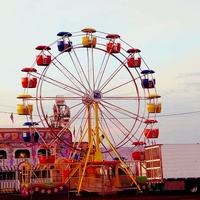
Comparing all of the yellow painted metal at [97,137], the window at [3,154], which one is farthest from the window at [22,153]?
the yellow painted metal at [97,137]

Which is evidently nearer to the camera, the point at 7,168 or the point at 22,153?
the point at 7,168

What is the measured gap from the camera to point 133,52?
42500mm

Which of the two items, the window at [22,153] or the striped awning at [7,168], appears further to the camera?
the window at [22,153]

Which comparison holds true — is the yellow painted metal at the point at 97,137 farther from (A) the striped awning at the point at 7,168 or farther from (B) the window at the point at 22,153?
(B) the window at the point at 22,153

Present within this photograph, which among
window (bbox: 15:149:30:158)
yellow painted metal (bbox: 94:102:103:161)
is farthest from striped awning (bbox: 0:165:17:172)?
yellow painted metal (bbox: 94:102:103:161)

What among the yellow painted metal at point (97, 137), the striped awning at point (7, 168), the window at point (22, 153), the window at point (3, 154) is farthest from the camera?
the window at point (22, 153)

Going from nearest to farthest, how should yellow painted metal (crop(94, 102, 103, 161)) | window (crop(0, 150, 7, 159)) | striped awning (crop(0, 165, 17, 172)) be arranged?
yellow painted metal (crop(94, 102, 103, 161)), striped awning (crop(0, 165, 17, 172)), window (crop(0, 150, 7, 159))

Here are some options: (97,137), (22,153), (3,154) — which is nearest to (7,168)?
(3,154)

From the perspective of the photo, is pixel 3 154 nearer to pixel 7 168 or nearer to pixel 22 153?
pixel 7 168

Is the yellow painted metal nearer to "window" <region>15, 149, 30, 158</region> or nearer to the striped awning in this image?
the striped awning

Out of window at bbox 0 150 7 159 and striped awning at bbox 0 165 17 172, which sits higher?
window at bbox 0 150 7 159

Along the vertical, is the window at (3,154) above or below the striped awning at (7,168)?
above

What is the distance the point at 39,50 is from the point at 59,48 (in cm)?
147

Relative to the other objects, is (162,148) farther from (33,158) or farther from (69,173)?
(33,158)
